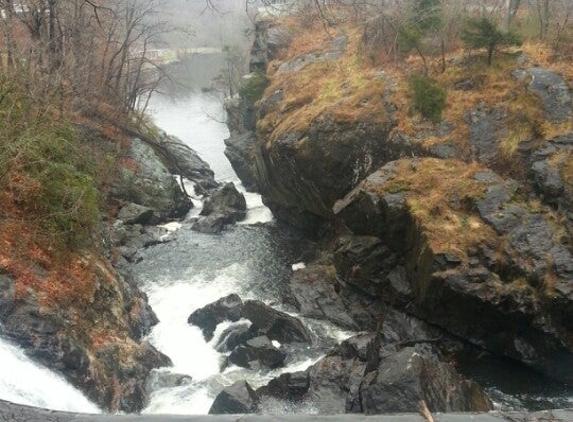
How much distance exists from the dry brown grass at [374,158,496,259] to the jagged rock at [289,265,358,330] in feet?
10.8

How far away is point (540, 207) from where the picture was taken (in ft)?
43.6

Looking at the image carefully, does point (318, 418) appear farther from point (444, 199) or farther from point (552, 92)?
point (552, 92)

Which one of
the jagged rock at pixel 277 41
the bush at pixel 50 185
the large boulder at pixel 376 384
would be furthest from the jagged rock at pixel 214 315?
the jagged rock at pixel 277 41

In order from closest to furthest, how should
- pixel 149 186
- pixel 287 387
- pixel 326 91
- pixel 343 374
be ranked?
pixel 287 387, pixel 343 374, pixel 326 91, pixel 149 186

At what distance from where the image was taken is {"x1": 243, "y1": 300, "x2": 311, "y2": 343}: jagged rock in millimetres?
13312

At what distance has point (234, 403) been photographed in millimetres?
9938

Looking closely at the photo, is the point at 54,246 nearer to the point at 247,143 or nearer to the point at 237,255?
the point at 237,255

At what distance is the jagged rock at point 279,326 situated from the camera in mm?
13312

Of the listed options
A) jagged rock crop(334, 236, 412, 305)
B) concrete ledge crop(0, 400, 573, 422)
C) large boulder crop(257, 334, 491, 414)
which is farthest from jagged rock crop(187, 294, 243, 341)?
concrete ledge crop(0, 400, 573, 422)

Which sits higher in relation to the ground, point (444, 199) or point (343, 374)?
point (444, 199)

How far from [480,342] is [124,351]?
805cm

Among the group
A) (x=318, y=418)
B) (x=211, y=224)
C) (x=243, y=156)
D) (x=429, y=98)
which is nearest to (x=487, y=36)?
(x=429, y=98)

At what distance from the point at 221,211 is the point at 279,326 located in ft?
31.1

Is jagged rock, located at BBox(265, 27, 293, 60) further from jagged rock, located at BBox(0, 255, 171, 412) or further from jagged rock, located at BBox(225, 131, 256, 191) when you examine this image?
jagged rock, located at BBox(0, 255, 171, 412)
